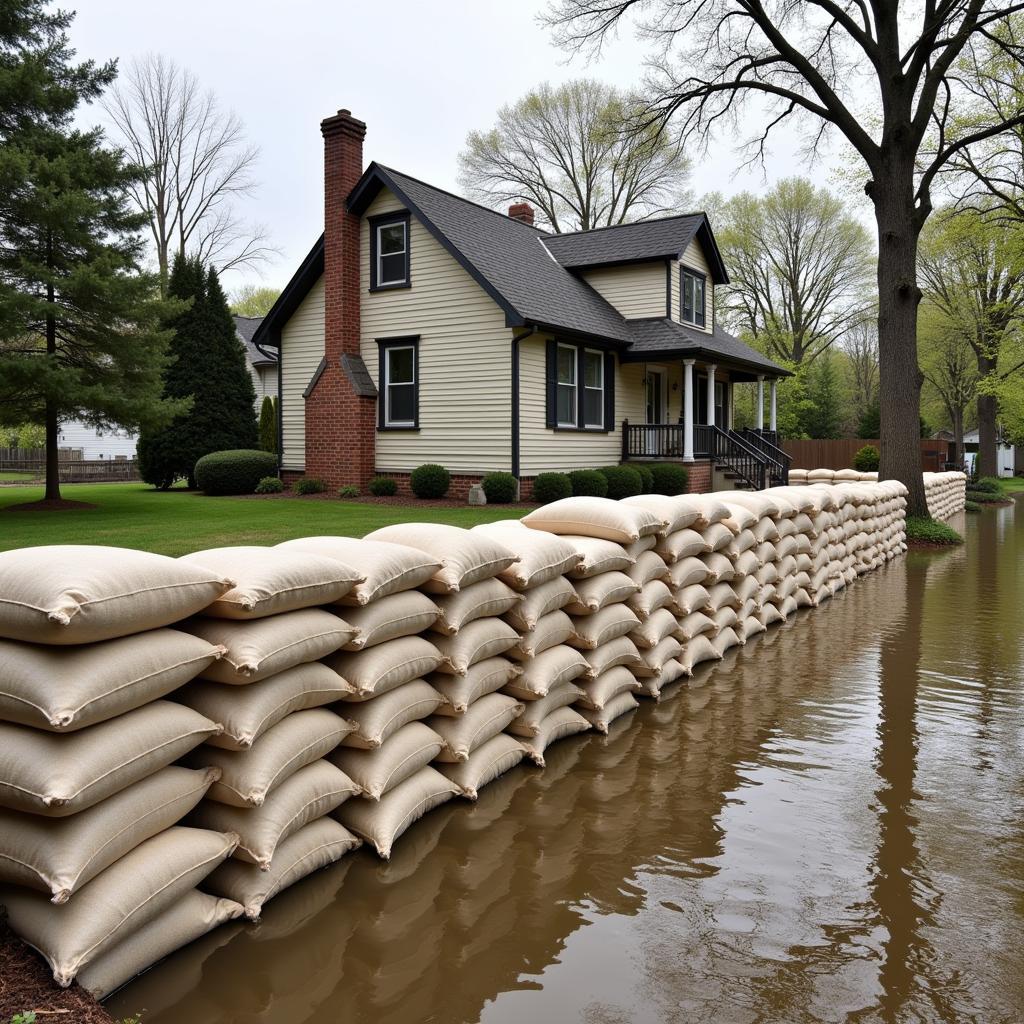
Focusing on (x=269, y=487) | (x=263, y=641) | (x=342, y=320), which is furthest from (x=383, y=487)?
(x=263, y=641)

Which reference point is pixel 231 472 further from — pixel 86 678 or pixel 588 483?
pixel 86 678

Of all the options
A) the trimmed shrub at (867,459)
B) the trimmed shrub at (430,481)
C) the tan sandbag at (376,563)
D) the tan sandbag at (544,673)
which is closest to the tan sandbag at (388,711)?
the tan sandbag at (376,563)

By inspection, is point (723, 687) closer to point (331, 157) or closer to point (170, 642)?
point (170, 642)

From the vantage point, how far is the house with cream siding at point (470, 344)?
53.0ft

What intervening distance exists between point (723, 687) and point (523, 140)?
3645 centimetres

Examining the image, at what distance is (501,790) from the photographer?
3.78 m

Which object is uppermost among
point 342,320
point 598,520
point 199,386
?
point 342,320

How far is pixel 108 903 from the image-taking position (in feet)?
7.34

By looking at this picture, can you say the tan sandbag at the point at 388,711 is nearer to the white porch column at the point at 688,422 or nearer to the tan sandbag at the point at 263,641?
the tan sandbag at the point at 263,641

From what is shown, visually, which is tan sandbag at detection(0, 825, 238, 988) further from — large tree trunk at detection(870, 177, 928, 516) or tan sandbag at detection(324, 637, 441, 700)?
large tree trunk at detection(870, 177, 928, 516)

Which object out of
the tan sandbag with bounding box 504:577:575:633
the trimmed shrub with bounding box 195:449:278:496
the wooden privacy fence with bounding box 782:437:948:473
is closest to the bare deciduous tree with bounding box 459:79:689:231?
the wooden privacy fence with bounding box 782:437:948:473

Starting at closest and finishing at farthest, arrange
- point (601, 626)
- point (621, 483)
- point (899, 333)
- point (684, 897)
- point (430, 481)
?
point (684, 897)
point (601, 626)
point (899, 333)
point (430, 481)
point (621, 483)

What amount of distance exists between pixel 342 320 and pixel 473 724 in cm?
1501

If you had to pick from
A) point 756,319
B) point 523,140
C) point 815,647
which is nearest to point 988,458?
point 756,319
